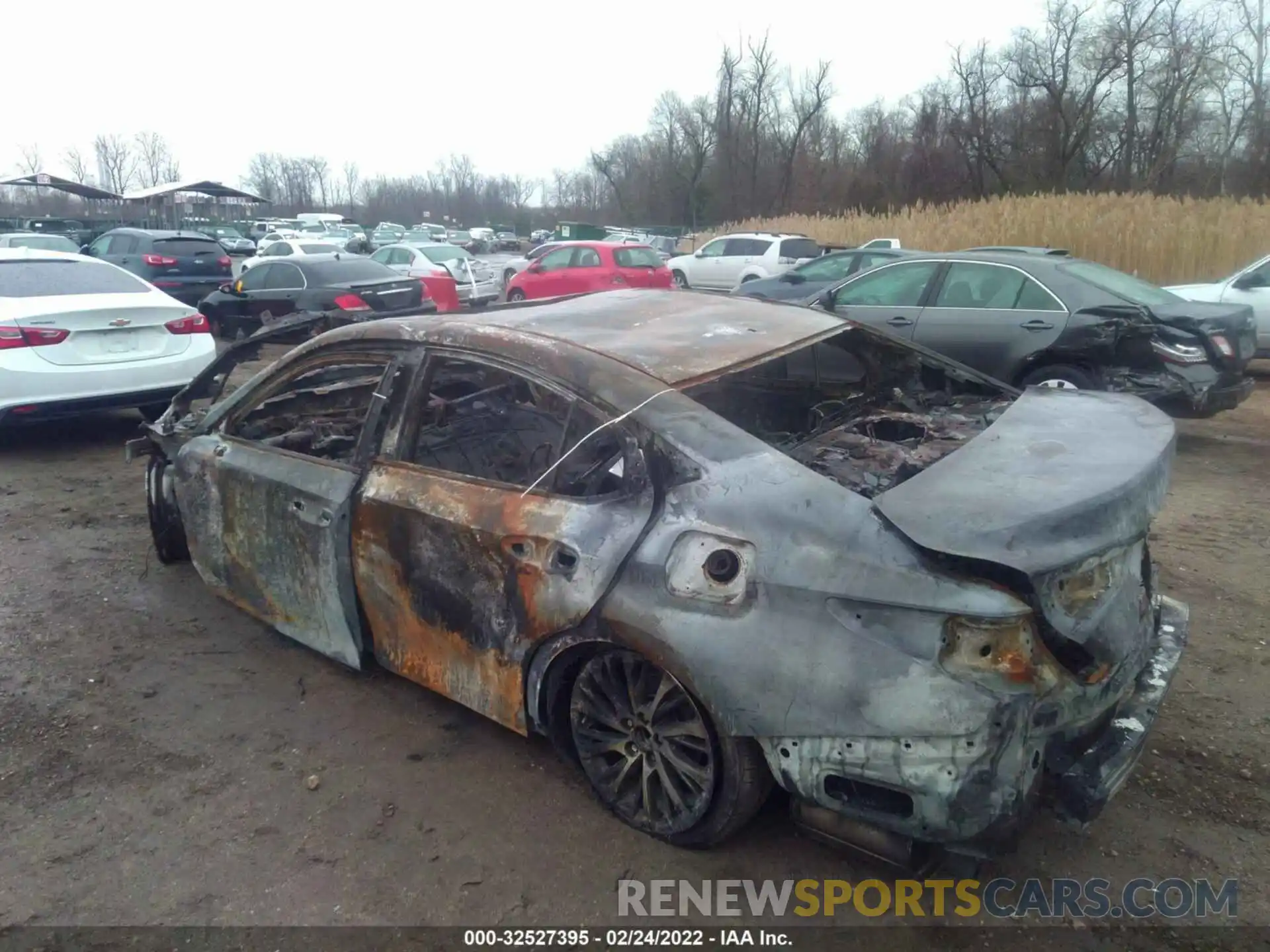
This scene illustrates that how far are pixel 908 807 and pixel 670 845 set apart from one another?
833 mm

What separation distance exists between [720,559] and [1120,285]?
267 inches

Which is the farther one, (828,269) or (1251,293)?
(828,269)

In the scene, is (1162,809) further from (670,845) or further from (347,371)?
(347,371)

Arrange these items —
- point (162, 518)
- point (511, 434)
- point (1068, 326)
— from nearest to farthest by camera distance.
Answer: point (511, 434)
point (162, 518)
point (1068, 326)

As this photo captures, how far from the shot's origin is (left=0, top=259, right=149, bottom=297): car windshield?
704 centimetres

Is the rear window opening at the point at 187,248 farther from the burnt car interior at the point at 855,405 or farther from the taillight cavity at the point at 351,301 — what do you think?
the burnt car interior at the point at 855,405

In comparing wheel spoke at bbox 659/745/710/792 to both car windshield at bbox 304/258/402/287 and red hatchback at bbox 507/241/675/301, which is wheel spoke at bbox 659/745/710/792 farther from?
red hatchback at bbox 507/241/675/301

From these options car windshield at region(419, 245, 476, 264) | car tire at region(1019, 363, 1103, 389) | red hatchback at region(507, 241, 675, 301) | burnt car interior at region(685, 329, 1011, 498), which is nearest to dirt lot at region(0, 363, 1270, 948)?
burnt car interior at region(685, 329, 1011, 498)

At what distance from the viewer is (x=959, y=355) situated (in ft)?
25.9

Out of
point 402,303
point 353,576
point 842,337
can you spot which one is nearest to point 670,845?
point 353,576

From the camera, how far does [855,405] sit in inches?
163

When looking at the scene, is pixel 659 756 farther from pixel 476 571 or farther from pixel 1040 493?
pixel 1040 493

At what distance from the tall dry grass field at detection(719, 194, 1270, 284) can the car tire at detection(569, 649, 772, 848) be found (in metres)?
15.1

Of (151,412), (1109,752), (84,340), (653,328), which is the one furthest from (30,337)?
(1109,752)
